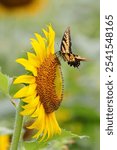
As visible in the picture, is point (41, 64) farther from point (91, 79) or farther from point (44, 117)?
point (91, 79)

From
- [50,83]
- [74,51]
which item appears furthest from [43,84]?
[74,51]

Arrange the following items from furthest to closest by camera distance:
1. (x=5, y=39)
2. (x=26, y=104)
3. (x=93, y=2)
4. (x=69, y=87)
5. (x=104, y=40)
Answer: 1. (x=93, y=2)
2. (x=5, y=39)
3. (x=69, y=87)
4. (x=104, y=40)
5. (x=26, y=104)

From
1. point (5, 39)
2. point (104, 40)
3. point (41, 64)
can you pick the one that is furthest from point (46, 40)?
point (5, 39)

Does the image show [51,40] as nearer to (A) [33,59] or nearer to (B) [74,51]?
(A) [33,59]

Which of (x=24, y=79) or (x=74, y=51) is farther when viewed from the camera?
(x=74, y=51)

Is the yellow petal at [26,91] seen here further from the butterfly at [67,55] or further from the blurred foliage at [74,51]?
the blurred foliage at [74,51]

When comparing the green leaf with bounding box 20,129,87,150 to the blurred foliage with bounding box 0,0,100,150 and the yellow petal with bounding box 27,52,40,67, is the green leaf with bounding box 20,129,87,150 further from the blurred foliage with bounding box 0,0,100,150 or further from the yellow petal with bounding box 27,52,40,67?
the blurred foliage with bounding box 0,0,100,150

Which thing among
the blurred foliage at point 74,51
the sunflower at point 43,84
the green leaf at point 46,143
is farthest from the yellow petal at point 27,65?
the blurred foliage at point 74,51
